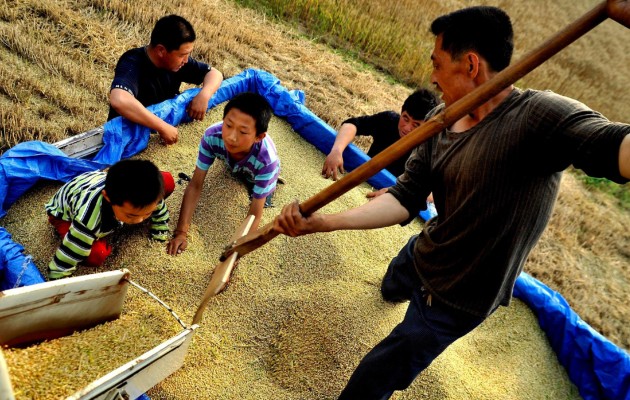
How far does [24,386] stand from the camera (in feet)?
4.17

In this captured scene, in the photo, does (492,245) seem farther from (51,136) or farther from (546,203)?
(51,136)

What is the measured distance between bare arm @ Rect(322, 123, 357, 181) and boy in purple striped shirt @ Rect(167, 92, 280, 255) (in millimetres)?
666

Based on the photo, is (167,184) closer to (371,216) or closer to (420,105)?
(371,216)

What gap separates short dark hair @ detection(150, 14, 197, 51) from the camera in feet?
7.86

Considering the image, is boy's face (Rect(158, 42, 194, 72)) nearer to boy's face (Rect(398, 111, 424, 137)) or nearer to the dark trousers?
boy's face (Rect(398, 111, 424, 137))

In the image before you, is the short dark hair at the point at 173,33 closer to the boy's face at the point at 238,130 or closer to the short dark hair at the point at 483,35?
the boy's face at the point at 238,130

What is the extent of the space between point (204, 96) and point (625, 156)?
2.36 m

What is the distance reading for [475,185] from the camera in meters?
1.30

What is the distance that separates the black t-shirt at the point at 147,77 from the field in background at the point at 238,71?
0.34m

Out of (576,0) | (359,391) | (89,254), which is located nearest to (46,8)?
(89,254)

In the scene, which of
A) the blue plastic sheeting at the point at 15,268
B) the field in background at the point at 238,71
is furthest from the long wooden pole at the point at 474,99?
the field in background at the point at 238,71

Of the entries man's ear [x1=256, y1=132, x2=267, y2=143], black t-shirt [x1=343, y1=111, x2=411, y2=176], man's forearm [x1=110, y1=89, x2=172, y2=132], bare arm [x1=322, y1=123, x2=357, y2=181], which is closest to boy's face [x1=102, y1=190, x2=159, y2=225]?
man's ear [x1=256, y1=132, x2=267, y2=143]

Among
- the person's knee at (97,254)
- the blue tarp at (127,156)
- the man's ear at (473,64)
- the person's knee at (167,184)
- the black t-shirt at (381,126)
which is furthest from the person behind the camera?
the black t-shirt at (381,126)

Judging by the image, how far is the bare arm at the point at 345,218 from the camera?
1400 mm
